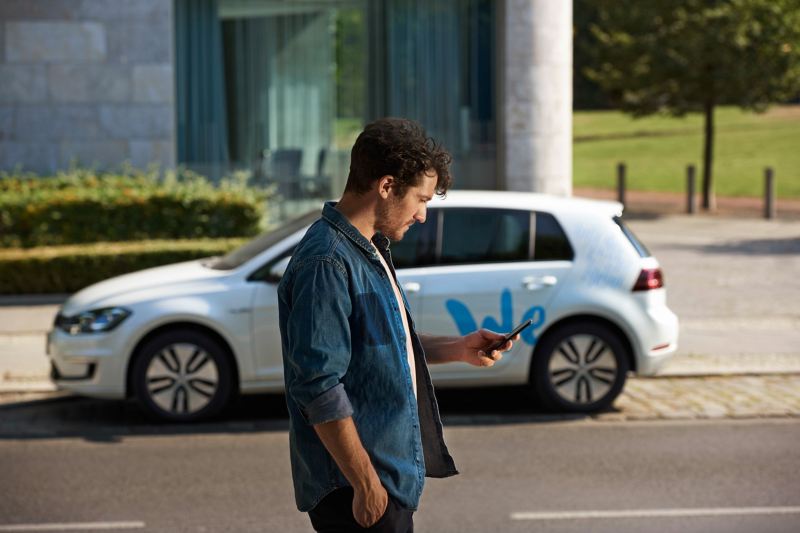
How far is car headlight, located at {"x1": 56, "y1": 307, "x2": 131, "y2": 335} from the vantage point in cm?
948

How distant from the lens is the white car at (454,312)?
9484 mm

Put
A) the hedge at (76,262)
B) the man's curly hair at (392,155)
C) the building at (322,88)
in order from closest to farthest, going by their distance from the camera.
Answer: the man's curly hair at (392,155) → the hedge at (76,262) → the building at (322,88)

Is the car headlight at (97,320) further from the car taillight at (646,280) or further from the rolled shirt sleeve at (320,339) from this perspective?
the rolled shirt sleeve at (320,339)

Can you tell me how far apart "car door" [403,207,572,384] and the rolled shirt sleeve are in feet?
19.4

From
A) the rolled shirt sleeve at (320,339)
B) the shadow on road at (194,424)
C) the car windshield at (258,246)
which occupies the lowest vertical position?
the shadow on road at (194,424)

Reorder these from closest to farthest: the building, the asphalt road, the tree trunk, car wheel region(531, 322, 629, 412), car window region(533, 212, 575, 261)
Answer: the asphalt road
car wheel region(531, 322, 629, 412)
car window region(533, 212, 575, 261)
the building
the tree trunk

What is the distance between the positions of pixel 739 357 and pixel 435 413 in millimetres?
8616

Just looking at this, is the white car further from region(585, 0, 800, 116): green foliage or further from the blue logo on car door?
region(585, 0, 800, 116): green foliage

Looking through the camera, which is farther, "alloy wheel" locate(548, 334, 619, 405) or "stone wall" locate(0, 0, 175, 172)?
"stone wall" locate(0, 0, 175, 172)

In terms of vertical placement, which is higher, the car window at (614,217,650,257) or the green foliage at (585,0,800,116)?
the green foliage at (585,0,800,116)

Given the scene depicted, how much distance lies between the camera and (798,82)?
→ 29141 millimetres

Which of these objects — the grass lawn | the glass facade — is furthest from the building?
the grass lawn

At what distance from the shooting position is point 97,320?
9.53 m

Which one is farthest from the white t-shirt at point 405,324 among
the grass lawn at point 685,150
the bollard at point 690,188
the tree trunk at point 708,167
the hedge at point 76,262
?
the grass lawn at point 685,150
